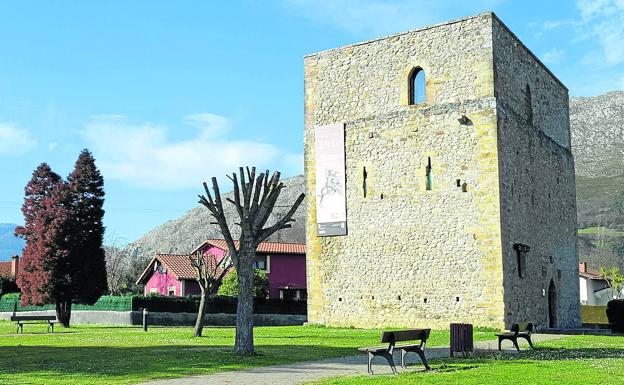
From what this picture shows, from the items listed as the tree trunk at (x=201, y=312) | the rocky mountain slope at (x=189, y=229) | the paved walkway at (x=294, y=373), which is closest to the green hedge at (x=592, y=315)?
the tree trunk at (x=201, y=312)

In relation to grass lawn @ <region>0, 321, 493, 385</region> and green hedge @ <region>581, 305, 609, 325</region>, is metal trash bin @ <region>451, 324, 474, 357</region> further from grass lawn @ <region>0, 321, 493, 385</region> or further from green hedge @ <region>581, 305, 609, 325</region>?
green hedge @ <region>581, 305, 609, 325</region>

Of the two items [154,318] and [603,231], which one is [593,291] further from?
[603,231]

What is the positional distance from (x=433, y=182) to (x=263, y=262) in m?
35.1

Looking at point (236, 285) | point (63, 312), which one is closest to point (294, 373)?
point (63, 312)

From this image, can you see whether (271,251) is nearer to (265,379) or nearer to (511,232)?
(511,232)

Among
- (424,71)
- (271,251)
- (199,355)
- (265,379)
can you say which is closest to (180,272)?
(271,251)

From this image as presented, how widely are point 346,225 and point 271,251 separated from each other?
3125cm

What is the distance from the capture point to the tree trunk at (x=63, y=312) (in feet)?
124

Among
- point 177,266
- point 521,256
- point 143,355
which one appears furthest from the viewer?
point 177,266

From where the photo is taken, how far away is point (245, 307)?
1977cm

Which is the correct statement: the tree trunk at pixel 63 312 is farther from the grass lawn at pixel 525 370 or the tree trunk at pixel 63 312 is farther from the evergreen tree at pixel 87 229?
the grass lawn at pixel 525 370

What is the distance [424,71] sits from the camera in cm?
3173

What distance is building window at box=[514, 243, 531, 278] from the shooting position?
3050 centimetres

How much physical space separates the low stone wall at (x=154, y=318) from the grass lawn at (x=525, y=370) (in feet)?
87.6
